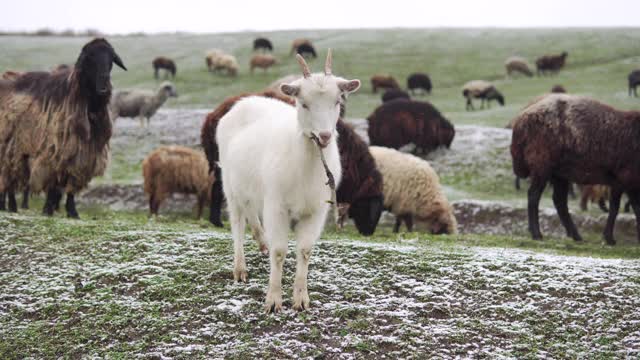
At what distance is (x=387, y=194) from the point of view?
A: 1619 cm

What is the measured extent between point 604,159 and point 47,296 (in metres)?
10.2

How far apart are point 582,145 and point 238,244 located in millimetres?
8429

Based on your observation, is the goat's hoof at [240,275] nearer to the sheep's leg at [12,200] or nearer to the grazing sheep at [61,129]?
the grazing sheep at [61,129]

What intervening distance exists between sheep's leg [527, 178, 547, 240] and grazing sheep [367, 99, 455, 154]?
10.5m

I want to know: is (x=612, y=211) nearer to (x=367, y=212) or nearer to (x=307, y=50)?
(x=367, y=212)

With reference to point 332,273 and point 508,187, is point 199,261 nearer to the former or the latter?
point 332,273

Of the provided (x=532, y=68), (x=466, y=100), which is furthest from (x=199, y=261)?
(x=532, y=68)

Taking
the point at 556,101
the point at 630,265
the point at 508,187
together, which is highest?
the point at 556,101

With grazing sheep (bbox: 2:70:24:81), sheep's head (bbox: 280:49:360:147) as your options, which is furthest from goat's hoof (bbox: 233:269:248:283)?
grazing sheep (bbox: 2:70:24:81)

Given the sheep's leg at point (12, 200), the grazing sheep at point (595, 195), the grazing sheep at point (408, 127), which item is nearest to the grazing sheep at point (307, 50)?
the grazing sheep at point (408, 127)

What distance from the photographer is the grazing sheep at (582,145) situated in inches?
521

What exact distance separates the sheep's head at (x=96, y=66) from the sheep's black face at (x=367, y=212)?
16.4 feet

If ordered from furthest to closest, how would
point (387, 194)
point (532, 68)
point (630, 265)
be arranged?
point (532, 68), point (387, 194), point (630, 265)

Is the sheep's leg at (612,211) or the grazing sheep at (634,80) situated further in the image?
the grazing sheep at (634,80)
